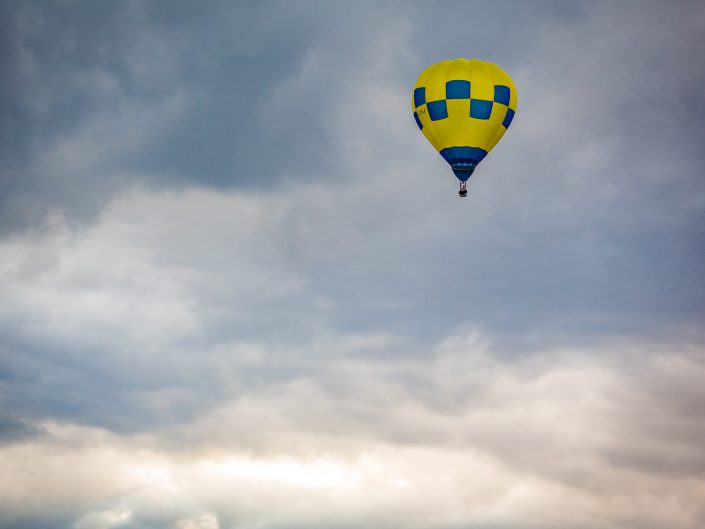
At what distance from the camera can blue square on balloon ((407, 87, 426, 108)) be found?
117500 millimetres

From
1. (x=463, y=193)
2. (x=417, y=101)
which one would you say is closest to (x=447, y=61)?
(x=417, y=101)

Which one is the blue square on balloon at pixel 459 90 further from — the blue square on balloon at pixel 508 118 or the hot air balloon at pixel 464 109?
the blue square on balloon at pixel 508 118

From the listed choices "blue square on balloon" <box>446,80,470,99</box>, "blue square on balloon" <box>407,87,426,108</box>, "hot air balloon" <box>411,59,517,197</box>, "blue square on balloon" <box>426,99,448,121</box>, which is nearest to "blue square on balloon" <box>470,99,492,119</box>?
"hot air balloon" <box>411,59,517,197</box>

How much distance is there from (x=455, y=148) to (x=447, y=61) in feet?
30.2

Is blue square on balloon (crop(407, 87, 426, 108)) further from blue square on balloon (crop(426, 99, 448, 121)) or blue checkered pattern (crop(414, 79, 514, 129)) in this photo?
blue square on balloon (crop(426, 99, 448, 121))

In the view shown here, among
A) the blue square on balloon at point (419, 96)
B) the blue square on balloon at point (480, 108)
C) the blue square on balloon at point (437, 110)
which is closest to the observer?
the blue square on balloon at point (480, 108)

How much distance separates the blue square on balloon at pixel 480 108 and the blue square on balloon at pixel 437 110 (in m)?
2.62

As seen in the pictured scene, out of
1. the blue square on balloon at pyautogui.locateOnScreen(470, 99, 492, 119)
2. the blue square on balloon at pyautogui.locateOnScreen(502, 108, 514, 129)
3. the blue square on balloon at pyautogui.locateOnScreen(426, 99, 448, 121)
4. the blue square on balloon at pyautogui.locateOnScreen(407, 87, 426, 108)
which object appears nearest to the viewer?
the blue square on balloon at pyautogui.locateOnScreen(470, 99, 492, 119)

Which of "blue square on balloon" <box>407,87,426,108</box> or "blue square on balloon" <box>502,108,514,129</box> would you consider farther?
"blue square on balloon" <box>502,108,514,129</box>

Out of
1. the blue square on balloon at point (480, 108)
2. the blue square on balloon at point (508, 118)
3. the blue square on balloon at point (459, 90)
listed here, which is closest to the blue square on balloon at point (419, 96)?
the blue square on balloon at point (459, 90)

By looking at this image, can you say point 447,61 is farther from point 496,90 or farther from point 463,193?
point 463,193

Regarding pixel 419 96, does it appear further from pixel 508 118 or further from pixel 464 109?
pixel 508 118

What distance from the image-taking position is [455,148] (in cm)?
11575

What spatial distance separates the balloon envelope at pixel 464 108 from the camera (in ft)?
379
